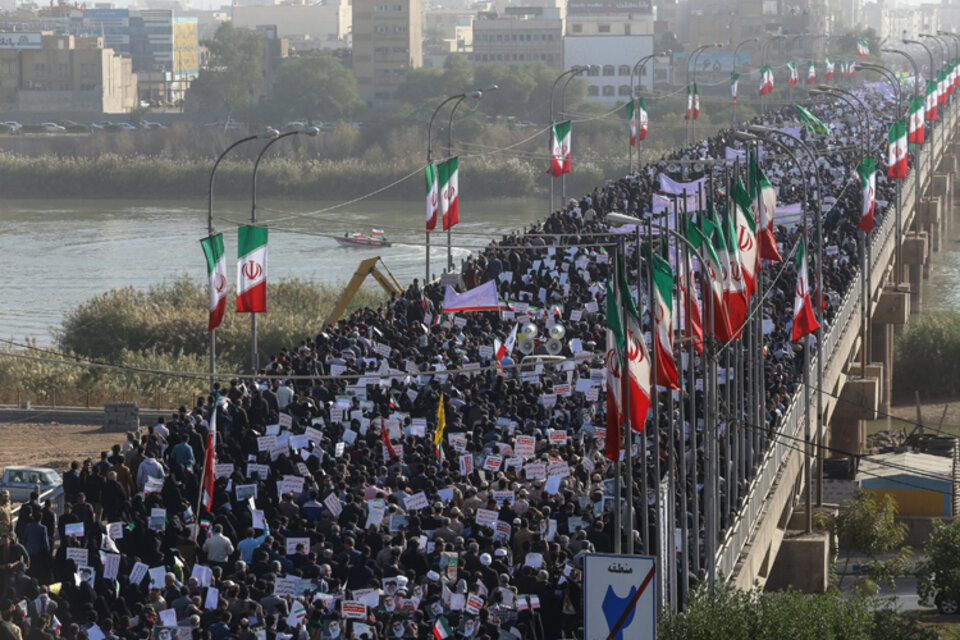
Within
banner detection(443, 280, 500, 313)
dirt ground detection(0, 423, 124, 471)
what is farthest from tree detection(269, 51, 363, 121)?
banner detection(443, 280, 500, 313)

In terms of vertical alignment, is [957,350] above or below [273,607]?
below

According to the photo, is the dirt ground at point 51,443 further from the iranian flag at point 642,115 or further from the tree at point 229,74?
the tree at point 229,74

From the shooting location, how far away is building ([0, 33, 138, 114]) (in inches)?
5037

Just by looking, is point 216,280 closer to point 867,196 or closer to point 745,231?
point 745,231

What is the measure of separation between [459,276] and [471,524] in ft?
51.4

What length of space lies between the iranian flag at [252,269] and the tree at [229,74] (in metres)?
96.1

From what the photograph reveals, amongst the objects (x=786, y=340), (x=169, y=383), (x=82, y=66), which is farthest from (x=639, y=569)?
(x=82, y=66)

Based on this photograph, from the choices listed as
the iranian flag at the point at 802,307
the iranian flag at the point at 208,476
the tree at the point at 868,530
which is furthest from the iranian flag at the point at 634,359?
the tree at the point at 868,530

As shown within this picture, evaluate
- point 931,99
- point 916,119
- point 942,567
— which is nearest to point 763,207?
point 942,567

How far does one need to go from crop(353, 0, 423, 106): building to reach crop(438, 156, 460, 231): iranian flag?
9810 cm

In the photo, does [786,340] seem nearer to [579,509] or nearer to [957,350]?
[579,509]

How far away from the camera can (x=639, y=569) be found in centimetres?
1320

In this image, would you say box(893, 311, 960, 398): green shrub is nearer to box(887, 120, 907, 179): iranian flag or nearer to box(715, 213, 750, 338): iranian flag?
box(887, 120, 907, 179): iranian flag

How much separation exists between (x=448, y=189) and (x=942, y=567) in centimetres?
1456
